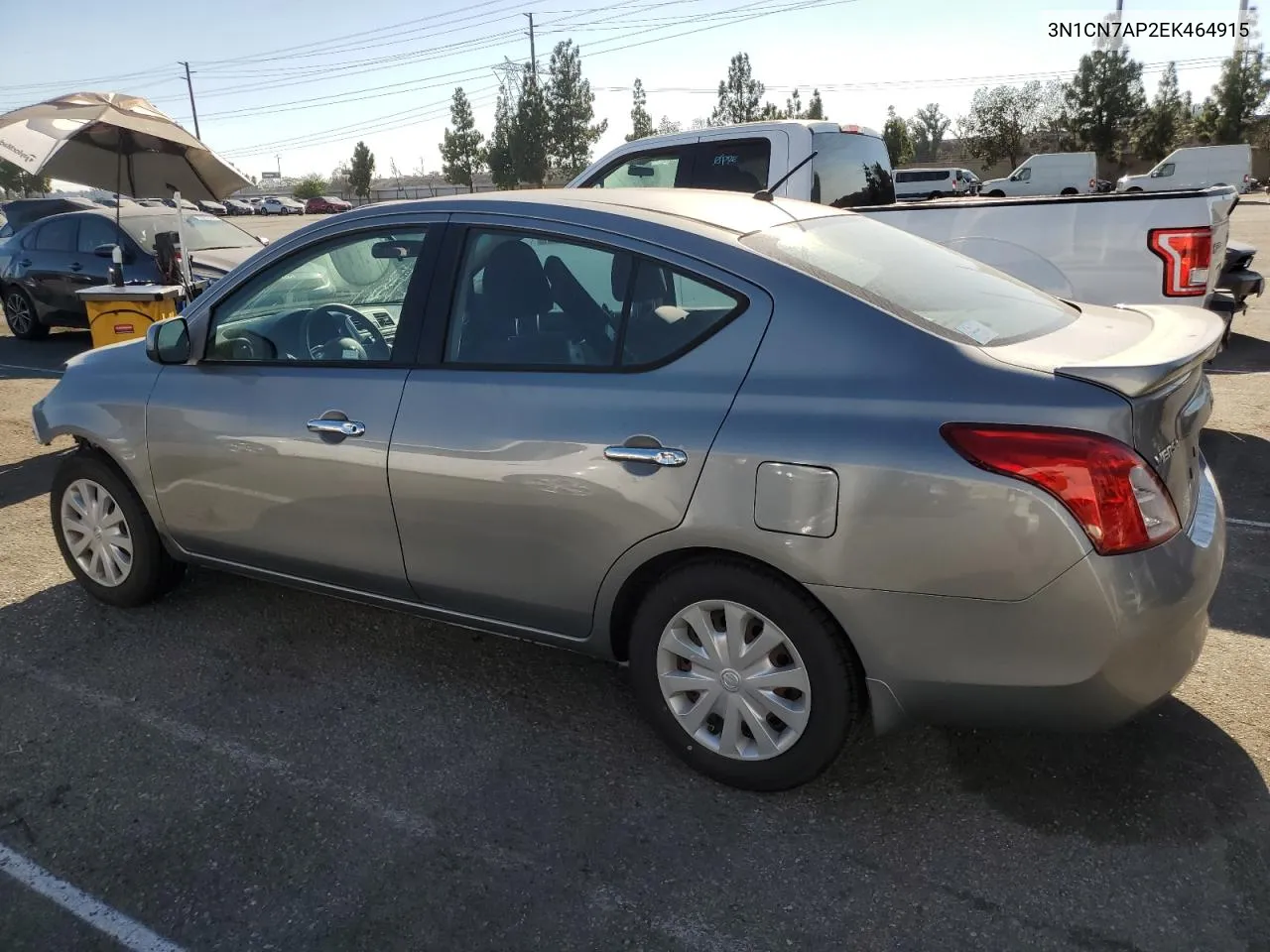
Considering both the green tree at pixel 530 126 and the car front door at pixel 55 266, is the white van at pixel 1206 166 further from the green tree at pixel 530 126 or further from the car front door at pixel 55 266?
the car front door at pixel 55 266

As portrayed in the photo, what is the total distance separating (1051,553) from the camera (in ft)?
7.34

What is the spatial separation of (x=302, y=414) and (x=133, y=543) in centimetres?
125

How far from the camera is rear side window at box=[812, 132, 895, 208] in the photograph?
7.18 meters

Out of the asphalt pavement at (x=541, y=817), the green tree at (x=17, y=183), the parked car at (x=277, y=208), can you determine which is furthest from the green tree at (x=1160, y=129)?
the green tree at (x=17, y=183)

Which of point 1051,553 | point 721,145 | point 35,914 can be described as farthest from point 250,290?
point 721,145

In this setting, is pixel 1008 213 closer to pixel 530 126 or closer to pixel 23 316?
pixel 23 316

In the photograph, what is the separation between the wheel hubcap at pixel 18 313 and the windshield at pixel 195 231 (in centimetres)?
212

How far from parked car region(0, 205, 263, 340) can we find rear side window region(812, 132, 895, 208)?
7276mm

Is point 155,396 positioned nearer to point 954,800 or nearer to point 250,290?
point 250,290

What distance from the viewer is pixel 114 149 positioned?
9.12m

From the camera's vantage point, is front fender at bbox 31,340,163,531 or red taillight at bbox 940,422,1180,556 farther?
front fender at bbox 31,340,163,531

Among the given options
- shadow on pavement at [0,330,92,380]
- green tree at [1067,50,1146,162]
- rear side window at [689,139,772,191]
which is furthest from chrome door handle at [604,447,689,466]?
green tree at [1067,50,1146,162]

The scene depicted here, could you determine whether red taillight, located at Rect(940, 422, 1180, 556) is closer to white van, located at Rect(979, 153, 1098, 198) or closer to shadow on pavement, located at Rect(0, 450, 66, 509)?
shadow on pavement, located at Rect(0, 450, 66, 509)

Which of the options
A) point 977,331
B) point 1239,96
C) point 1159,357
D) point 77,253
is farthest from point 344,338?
point 1239,96
